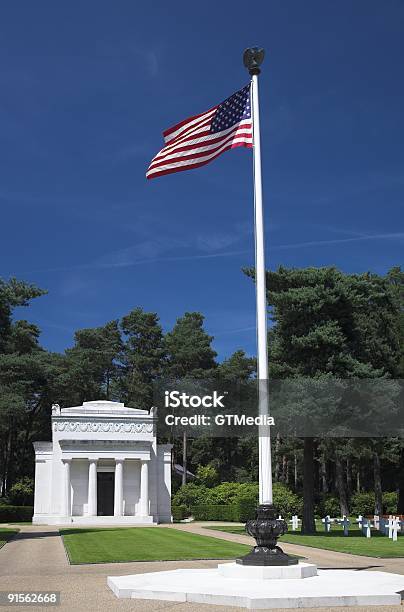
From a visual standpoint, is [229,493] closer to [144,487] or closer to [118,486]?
[144,487]

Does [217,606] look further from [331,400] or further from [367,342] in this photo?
[367,342]

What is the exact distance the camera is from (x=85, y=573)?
674 inches

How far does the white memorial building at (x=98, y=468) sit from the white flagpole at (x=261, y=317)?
3935 cm

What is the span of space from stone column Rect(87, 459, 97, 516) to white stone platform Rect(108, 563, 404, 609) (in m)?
39.0

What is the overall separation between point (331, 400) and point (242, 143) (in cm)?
1934

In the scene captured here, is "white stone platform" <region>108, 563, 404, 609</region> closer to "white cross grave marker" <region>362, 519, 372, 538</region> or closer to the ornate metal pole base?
the ornate metal pole base

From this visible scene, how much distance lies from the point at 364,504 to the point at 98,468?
21.4 meters

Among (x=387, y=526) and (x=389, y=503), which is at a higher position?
(x=387, y=526)

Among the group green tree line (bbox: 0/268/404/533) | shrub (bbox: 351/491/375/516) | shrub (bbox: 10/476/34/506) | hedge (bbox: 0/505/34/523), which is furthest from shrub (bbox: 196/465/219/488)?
hedge (bbox: 0/505/34/523)

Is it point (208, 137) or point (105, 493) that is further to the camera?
point (105, 493)

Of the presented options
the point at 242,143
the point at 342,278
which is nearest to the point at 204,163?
the point at 242,143

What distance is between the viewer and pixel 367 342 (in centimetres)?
3825

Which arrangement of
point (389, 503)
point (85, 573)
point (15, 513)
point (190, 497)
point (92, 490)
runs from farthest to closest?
point (190, 497), point (389, 503), point (92, 490), point (15, 513), point (85, 573)

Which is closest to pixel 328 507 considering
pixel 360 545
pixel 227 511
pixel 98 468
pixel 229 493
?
pixel 227 511
